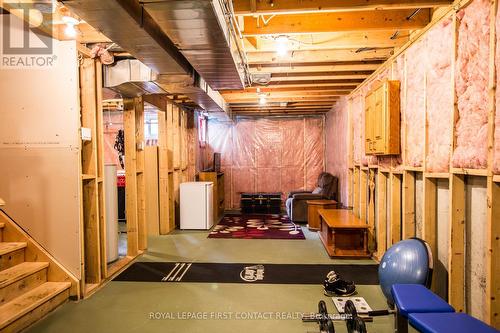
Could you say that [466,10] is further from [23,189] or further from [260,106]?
[260,106]

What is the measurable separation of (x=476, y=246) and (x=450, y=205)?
332mm

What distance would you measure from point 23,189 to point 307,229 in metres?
4.73

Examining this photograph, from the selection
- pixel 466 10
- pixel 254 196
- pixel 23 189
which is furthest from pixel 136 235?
pixel 466 10

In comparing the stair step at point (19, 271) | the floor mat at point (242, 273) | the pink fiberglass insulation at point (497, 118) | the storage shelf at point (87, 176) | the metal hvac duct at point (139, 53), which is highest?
the metal hvac duct at point (139, 53)

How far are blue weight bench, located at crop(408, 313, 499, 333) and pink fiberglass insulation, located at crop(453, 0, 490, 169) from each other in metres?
1.07

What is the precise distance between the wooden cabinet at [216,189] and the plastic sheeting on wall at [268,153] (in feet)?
2.53

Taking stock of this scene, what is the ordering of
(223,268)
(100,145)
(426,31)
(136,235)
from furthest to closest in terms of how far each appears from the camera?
(136,235) → (223,268) → (100,145) → (426,31)

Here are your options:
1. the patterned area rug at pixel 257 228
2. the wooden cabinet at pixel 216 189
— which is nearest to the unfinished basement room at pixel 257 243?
the patterned area rug at pixel 257 228

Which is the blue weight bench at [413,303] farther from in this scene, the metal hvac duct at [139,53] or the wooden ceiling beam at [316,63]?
the wooden ceiling beam at [316,63]

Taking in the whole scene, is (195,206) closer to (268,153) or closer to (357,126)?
(268,153)

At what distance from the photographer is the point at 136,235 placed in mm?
4555

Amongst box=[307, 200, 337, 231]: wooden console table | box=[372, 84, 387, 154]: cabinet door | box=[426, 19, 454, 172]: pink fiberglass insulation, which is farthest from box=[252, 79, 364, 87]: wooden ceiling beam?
box=[307, 200, 337, 231]: wooden console table

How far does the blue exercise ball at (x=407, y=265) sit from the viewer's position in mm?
2383

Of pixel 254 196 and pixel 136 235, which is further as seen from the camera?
pixel 254 196
